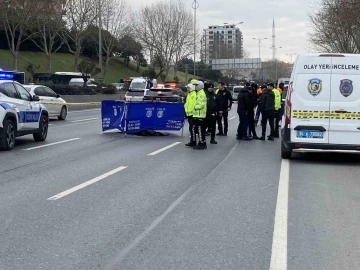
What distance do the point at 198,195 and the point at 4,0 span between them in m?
35.7

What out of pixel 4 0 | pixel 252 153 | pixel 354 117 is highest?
pixel 4 0

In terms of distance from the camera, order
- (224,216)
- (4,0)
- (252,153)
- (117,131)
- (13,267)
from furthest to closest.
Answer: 1. (4,0)
2. (117,131)
3. (252,153)
4. (224,216)
5. (13,267)

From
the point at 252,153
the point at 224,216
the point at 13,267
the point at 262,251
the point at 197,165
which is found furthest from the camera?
the point at 252,153

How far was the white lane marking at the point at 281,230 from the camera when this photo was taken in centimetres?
540

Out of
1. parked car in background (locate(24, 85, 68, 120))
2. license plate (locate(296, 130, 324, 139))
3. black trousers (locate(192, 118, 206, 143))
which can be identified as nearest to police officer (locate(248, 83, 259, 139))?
black trousers (locate(192, 118, 206, 143))

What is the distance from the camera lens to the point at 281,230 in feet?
21.6

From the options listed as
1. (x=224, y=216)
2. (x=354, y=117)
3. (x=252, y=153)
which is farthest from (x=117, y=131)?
(x=224, y=216)

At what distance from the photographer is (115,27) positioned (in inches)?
2805

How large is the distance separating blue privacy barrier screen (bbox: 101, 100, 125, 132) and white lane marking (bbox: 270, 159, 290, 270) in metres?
9.39

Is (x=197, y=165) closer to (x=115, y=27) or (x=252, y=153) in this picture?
(x=252, y=153)

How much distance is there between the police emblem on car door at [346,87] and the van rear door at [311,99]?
29 cm

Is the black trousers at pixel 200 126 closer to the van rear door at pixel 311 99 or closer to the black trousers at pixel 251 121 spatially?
the black trousers at pixel 251 121

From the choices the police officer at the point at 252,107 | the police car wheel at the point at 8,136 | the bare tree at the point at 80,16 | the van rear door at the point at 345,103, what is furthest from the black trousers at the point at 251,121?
the bare tree at the point at 80,16

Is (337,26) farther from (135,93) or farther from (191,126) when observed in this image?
(191,126)
